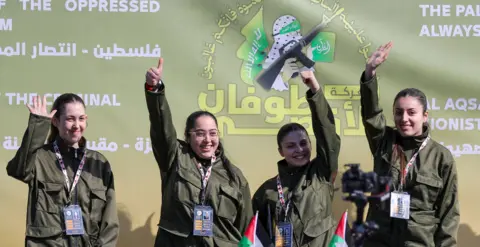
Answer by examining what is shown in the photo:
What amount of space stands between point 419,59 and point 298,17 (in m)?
0.81

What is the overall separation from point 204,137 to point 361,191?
149 cm

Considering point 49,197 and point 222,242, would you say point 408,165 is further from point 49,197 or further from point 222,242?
point 49,197

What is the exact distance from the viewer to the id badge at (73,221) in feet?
14.8

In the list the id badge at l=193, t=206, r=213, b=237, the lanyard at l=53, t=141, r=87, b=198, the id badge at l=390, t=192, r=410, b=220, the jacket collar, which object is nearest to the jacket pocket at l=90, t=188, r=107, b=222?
the lanyard at l=53, t=141, r=87, b=198

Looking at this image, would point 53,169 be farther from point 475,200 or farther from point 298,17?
point 475,200

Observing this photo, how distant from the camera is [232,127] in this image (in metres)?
5.45

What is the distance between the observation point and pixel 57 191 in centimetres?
461

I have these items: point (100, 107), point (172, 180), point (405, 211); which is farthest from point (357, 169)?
point (100, 107)

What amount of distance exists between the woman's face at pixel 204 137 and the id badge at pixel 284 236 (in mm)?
560

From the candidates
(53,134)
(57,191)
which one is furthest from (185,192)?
(53,134)

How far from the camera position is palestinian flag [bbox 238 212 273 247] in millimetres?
4195

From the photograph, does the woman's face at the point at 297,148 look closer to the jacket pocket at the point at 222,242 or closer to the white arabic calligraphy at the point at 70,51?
the jacket pocket at the point at 222,242

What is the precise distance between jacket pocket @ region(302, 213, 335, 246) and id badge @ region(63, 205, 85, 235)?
1201mm

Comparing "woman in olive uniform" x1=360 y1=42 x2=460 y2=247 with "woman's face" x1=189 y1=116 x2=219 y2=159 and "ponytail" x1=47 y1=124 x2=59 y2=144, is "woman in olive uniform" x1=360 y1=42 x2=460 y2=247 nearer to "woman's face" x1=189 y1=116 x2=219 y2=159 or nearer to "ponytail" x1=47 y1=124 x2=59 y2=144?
"woman's face" x1=189 y1=116 x2=219 y2=159
